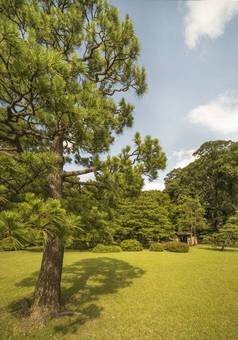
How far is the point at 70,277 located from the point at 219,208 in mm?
27447

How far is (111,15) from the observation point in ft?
15.7

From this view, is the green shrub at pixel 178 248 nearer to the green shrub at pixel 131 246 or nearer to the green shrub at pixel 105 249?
the green shrub at pixel 131 246

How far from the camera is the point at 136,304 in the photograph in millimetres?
5750

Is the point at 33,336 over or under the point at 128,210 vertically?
under

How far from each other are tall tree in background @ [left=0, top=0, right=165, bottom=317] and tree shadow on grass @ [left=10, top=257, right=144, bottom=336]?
2.11 ft

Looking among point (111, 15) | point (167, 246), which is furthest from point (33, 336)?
point (167, 246)

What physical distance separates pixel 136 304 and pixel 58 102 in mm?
5644

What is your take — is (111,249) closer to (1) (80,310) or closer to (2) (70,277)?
(2) (70,277)

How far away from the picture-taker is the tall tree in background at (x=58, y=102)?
104 inches

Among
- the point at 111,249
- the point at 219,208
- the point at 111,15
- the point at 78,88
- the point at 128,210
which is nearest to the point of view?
the point at 78,88

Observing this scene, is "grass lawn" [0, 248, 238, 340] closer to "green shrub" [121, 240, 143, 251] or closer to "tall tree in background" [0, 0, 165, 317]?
"tall tree in background" [0, 0, 165, 317]

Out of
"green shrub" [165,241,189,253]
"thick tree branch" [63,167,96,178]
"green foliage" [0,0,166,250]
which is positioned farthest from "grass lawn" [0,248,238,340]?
"green shrub" [165,241,189,253]

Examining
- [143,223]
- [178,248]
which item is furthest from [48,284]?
[143,223]

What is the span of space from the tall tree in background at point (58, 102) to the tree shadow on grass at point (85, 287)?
2.11 ft
